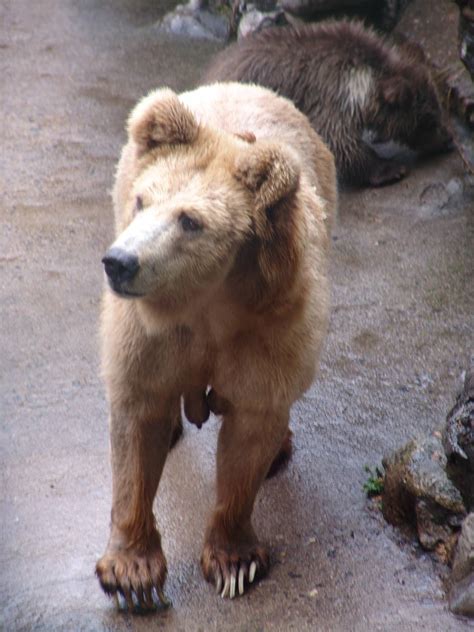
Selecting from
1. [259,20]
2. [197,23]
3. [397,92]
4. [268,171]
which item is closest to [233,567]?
[268,171]

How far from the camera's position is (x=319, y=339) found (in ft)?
13.9

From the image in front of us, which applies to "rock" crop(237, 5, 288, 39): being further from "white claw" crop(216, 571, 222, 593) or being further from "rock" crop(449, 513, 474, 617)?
"rock" crop(449, 513, 474, 617)

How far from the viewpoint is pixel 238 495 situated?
4.28m

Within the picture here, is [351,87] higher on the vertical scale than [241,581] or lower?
lower

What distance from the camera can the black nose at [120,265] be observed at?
3.28 meters

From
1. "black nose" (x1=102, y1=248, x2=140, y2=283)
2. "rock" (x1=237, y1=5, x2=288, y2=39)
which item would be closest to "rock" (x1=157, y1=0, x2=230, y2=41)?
"rock" (x1=237, y1=5, x2=288, y2=39)

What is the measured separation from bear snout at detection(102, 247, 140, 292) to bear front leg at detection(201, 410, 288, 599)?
105 cm

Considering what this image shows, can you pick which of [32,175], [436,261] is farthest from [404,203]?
[32,175]

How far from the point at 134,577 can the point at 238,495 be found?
553 mm

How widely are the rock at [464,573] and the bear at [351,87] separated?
478 cm

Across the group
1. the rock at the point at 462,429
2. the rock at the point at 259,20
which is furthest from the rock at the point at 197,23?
the rock at the point at 462,429

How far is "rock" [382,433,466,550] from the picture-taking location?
4328 mm

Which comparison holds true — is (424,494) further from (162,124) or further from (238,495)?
(162,124)

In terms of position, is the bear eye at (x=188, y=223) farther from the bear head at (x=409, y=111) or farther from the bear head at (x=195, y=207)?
the bear head at (x=409, y=111)
